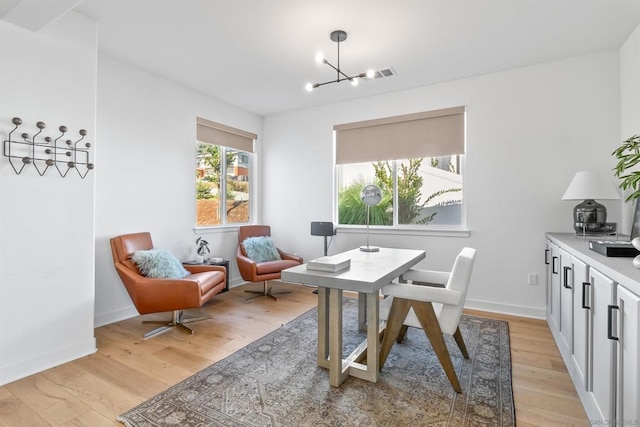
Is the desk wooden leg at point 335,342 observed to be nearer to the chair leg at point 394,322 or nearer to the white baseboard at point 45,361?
the chair leg at point 394,322

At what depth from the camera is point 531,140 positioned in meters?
3.31

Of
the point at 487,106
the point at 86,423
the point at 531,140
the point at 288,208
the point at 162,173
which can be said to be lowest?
the point at 86,423

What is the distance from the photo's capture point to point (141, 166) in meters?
3.45

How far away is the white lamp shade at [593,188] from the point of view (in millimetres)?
2559

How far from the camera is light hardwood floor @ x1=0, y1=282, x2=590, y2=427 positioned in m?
1.77

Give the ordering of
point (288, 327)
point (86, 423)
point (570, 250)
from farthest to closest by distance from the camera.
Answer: point (288, 327) → point (570, 250) → point (86, 423)

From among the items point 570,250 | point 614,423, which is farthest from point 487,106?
point 614,423

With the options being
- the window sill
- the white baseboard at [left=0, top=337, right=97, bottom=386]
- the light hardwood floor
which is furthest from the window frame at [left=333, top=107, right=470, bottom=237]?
the white baseboard at [left=0, top=337, right=97, bottom=386]

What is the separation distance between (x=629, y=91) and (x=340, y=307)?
3196 mm

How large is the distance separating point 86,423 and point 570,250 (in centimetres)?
311

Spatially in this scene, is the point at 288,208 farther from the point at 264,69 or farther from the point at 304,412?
the point at 304,412

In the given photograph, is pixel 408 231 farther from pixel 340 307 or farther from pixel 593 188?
pixel 340 307

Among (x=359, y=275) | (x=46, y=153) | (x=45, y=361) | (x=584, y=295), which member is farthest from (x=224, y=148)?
(x=584, y=295)

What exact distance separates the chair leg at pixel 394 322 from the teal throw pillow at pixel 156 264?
2.03m
